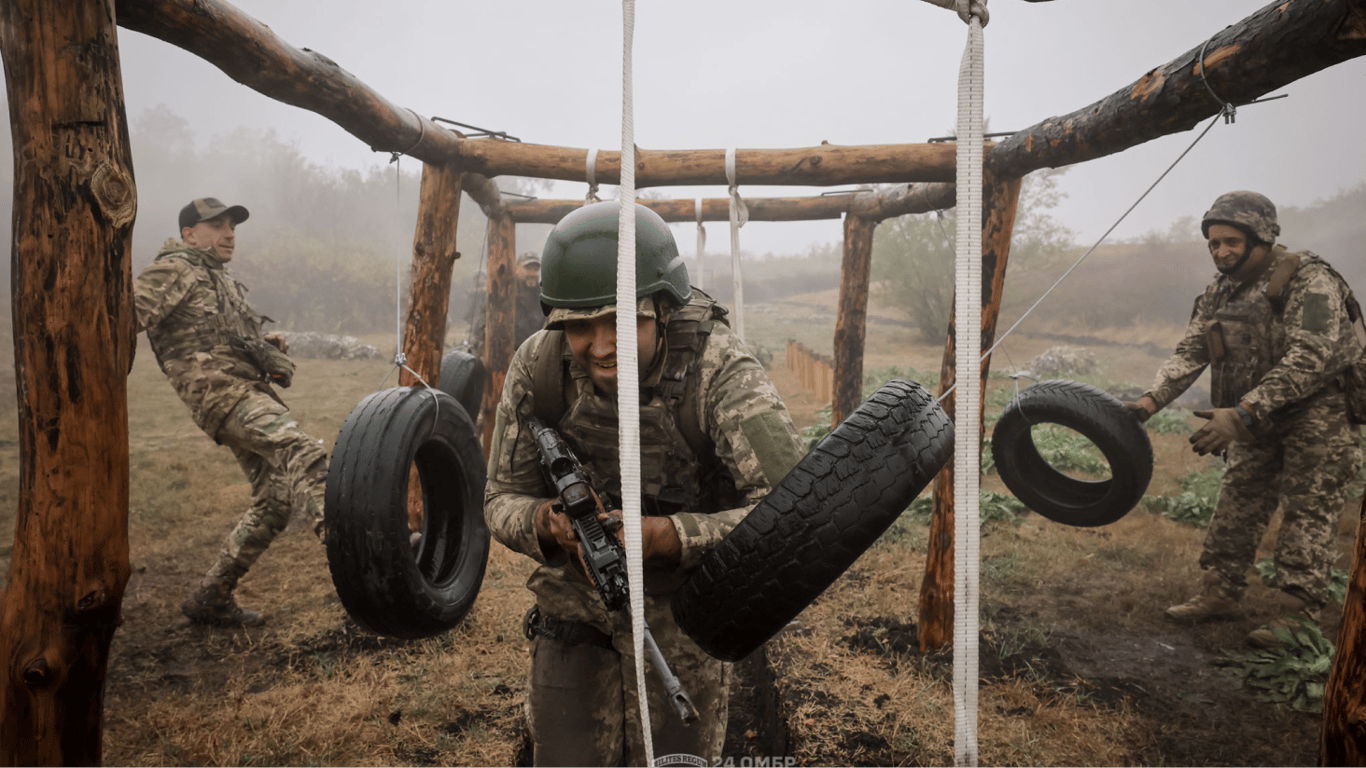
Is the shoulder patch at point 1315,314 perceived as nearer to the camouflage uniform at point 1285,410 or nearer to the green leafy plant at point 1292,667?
the camouflage uniform at point 1285,410

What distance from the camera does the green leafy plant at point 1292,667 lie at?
155 inches

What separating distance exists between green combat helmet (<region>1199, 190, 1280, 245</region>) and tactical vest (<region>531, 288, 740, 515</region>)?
4257 millimetres

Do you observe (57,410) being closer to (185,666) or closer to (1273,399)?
(185,666)

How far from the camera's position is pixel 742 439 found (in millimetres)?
2213

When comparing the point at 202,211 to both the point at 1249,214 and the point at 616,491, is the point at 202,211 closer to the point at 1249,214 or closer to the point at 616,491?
the point at 616,491

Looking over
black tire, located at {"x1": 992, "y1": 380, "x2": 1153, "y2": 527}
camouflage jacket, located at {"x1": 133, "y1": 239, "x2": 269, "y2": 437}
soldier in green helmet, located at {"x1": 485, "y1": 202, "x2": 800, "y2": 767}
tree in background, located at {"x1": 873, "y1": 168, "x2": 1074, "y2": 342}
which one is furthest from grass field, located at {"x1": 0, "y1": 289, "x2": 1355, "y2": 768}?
tree in background, located at {"x1": 873, "y1": 168, "x2": 1074, "y2": 342}

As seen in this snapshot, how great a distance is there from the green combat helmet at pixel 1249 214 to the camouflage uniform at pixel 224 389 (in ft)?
21.3

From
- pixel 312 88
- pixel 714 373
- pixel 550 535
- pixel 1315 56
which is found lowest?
pixel 550 535

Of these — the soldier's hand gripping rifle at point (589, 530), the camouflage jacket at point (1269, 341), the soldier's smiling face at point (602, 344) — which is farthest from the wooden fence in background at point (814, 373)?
the soldier's hand gripping rifle at point (589, 530)

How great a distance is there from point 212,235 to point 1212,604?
816 centimetres

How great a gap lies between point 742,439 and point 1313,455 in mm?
4578

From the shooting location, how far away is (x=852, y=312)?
7.24m

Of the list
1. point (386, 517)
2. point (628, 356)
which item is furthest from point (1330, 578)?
point (386, 517)

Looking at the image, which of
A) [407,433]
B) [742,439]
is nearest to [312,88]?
[407,433]
